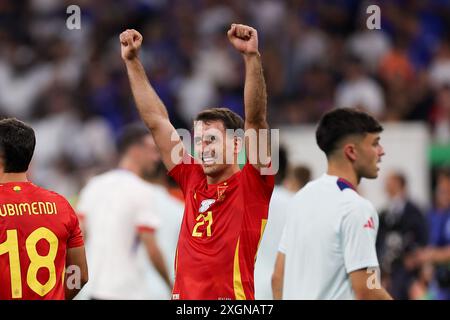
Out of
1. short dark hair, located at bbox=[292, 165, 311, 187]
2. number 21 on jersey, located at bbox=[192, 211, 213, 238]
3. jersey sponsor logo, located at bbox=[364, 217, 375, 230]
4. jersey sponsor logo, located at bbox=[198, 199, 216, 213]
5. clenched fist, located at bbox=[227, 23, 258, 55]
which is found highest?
clenched fist, located at bbox=[227, 23, 258, 55]

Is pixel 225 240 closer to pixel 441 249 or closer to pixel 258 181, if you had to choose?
pixel 258 181

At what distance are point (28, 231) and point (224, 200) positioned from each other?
106 centimetres

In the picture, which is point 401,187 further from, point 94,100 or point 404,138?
point 94,100

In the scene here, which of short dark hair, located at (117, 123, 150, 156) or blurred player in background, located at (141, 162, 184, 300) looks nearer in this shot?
short dark hair, located at (117, 123, 150, 156)

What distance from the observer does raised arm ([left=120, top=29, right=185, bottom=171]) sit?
6285 mm

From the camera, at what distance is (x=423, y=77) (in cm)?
1583

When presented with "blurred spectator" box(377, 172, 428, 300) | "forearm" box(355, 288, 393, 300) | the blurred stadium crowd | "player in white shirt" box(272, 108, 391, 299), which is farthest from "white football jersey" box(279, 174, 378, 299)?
the blurred stadium crowd

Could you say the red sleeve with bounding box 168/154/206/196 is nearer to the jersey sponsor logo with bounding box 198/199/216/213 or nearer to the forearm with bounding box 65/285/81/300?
the jersey sponsor logo with bounding box 198/199/216/213

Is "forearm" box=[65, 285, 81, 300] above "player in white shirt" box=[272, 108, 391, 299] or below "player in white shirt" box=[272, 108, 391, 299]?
below

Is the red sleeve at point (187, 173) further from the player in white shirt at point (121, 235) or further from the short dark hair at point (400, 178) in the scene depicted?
the short dark hair at point (400, 178)

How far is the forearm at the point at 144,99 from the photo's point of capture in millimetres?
6355

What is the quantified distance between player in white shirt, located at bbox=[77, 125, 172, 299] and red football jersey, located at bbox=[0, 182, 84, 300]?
358cm

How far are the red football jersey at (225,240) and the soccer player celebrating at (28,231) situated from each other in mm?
599

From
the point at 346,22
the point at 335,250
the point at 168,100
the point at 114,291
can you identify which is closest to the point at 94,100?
the point at 168,100
